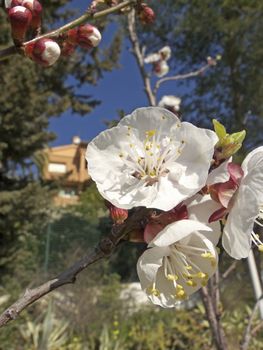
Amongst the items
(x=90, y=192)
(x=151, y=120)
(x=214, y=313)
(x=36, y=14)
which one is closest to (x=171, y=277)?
(x=151, y=120)

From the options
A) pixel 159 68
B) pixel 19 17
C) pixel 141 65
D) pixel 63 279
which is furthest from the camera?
pixel 159 68

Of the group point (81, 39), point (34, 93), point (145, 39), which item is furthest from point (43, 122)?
point (81, 39)

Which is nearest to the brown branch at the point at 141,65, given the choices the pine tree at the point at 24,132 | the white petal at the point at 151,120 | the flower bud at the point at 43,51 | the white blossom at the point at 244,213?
the flower bud at the point at 43,51

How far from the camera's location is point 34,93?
7406mm

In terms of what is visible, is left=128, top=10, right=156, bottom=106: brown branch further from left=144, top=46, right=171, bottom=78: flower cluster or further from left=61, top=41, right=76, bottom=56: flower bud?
left=61, top=41, right=76, bottom=56: flower bud

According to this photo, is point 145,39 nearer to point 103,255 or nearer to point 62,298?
point 62,298

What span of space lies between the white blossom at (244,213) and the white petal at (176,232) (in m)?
0.04

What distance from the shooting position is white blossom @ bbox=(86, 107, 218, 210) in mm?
679

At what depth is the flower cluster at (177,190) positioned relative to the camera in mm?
636

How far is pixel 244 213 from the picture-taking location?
0.63 metres

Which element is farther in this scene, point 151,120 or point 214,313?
point 214,313

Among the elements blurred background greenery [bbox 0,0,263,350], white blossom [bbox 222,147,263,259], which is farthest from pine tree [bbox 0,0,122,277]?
white blossom [bbox 222,147,263,259]

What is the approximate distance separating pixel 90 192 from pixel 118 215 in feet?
21.7

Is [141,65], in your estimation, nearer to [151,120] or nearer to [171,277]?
[151,120]
